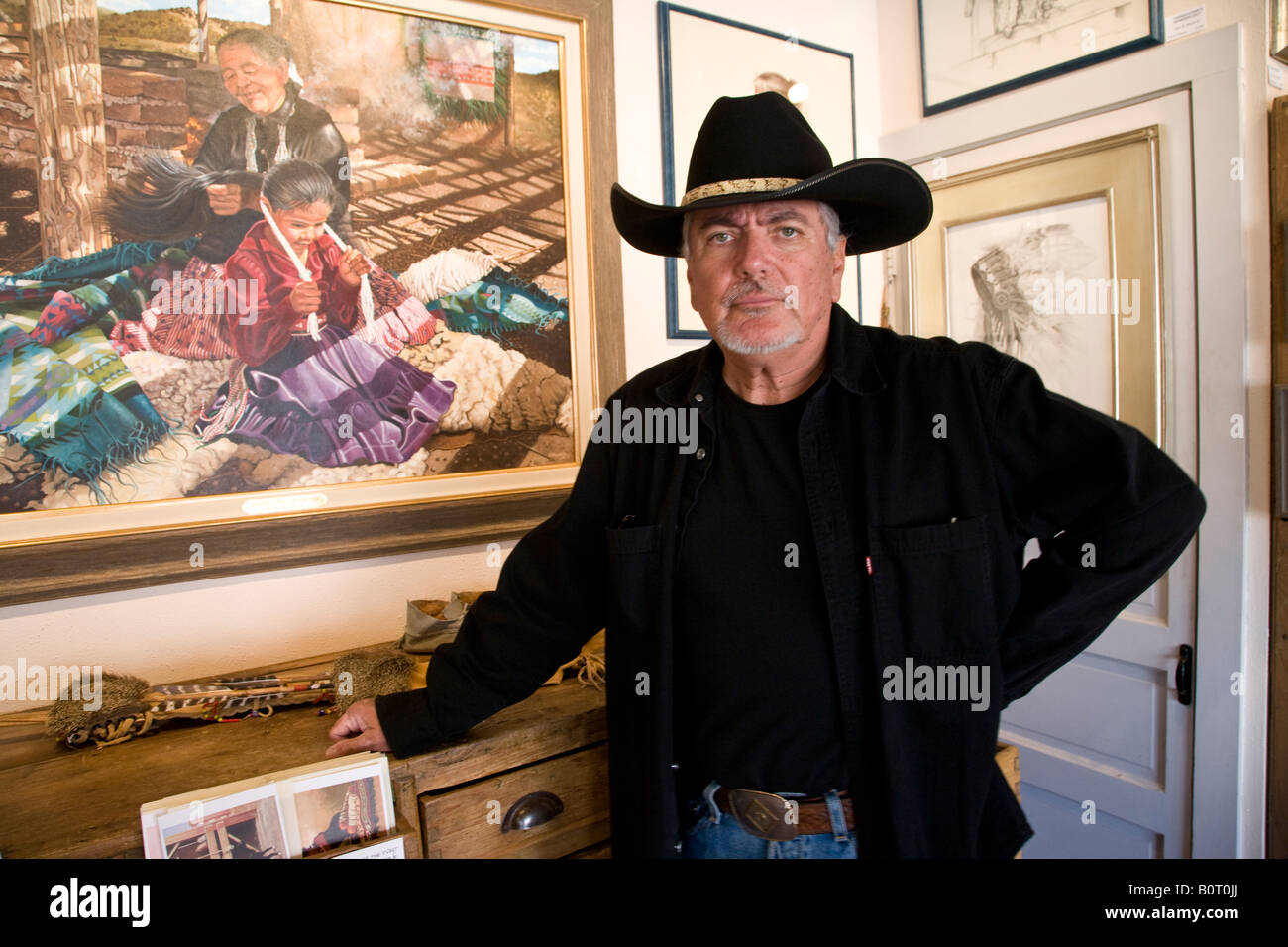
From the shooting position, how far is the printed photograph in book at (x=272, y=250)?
5.08 feet

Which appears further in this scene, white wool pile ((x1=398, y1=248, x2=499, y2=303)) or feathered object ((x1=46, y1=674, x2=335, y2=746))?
white wool pile ((x1=398, y1=248, x2=499, y2=303))

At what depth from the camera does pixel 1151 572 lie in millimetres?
1302

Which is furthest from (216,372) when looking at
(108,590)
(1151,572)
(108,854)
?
(1151,572)

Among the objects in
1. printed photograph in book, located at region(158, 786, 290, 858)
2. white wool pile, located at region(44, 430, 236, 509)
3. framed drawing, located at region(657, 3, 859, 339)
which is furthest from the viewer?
framed drawing, located at region(657, 3, 859, 339)

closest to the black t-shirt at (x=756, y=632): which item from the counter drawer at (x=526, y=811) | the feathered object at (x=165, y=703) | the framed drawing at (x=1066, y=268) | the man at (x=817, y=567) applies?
the man at (x=817, y=567)

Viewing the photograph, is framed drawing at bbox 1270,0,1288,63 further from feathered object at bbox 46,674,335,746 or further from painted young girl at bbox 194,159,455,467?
feathered object at bbox 46,674,335,746

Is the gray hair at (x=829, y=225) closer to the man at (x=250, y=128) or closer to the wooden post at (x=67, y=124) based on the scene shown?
the man at (x=250, y=128)

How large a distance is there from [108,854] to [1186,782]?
105 inches

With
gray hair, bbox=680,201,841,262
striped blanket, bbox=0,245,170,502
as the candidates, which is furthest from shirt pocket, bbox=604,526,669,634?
striped blanket, bbox=0,245,170,502

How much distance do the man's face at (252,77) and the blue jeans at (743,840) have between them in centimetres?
170

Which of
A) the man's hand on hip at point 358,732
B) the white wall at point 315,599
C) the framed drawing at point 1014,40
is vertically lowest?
the man's hand on hip at point 358,732

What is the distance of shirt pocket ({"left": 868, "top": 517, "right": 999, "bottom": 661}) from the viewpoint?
1270mm
